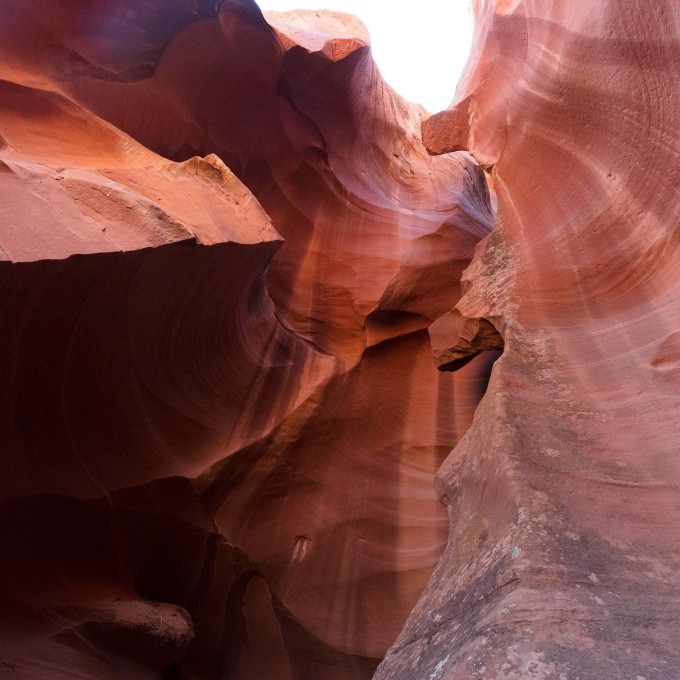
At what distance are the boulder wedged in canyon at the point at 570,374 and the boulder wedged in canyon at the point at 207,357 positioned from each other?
135 cm

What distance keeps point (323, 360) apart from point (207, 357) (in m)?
1.11

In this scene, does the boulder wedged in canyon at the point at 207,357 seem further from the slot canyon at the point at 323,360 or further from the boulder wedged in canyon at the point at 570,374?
the boulder wedged in canyon at the point at 570,374

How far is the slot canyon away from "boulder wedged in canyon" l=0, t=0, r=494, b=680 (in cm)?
2

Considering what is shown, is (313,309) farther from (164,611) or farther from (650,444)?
(650,444)

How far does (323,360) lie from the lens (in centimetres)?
543

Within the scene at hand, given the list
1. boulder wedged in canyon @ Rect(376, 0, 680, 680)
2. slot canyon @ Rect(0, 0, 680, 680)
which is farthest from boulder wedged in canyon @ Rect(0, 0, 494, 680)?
boulder wedged in canyon @ Rect(376, 0, 680, 680)

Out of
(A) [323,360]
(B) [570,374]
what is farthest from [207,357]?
(B) [570,374]

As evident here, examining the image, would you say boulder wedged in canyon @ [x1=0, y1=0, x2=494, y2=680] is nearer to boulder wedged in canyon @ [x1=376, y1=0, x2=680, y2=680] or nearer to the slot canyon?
the slot canyon

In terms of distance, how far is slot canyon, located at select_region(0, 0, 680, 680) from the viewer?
2.42m

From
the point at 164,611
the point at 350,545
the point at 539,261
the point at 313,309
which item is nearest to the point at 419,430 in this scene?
the point at 350,545

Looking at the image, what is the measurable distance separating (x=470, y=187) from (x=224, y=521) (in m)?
4.96

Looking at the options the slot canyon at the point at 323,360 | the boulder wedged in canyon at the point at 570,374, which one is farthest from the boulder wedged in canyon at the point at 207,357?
the boulder wedged in canyon at the point at 570,374

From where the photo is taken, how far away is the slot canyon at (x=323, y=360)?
242 centimetres

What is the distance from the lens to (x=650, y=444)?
2598 millimetres
